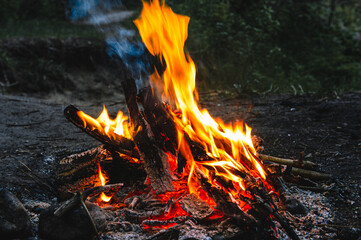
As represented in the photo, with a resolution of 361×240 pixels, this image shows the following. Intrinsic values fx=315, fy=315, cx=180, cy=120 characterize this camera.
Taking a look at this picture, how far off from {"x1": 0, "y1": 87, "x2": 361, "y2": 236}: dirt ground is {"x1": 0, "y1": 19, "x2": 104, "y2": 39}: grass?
3.62 m

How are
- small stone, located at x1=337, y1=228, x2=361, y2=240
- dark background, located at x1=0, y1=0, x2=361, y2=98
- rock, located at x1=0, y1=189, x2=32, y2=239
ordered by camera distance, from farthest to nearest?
dark background, located at x1=0, y1=0, x2=361, y2=98, small stone, located at x1=337, y1=228, x2=361, y2=240, rock, located at x1=0, y1=189, x2=32, y2=239

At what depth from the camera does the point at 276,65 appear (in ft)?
30.6

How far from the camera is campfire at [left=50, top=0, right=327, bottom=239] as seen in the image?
2359 millimetres

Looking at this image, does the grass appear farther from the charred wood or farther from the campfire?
the charred wood

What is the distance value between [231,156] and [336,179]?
1.13 metres

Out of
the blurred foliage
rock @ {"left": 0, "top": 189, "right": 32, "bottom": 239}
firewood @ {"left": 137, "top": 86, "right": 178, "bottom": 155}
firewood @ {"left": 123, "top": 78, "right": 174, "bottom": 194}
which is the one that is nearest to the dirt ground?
rock @ {"left": 0, "top": 189, "right": 32, "bottom": 239}

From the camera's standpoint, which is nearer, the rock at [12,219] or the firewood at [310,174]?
the rock at [12,219]

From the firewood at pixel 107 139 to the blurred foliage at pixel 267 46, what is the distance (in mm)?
5157

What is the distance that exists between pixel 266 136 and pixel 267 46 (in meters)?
5.55

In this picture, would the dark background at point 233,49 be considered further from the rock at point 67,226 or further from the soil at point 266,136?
the rock at point 67,226

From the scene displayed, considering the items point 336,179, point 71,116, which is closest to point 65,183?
point 71,116

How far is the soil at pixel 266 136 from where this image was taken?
9.80 feet

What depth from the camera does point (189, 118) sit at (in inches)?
122

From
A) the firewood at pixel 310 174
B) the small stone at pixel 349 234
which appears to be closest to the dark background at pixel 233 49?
the firewood at pixel 310 174
